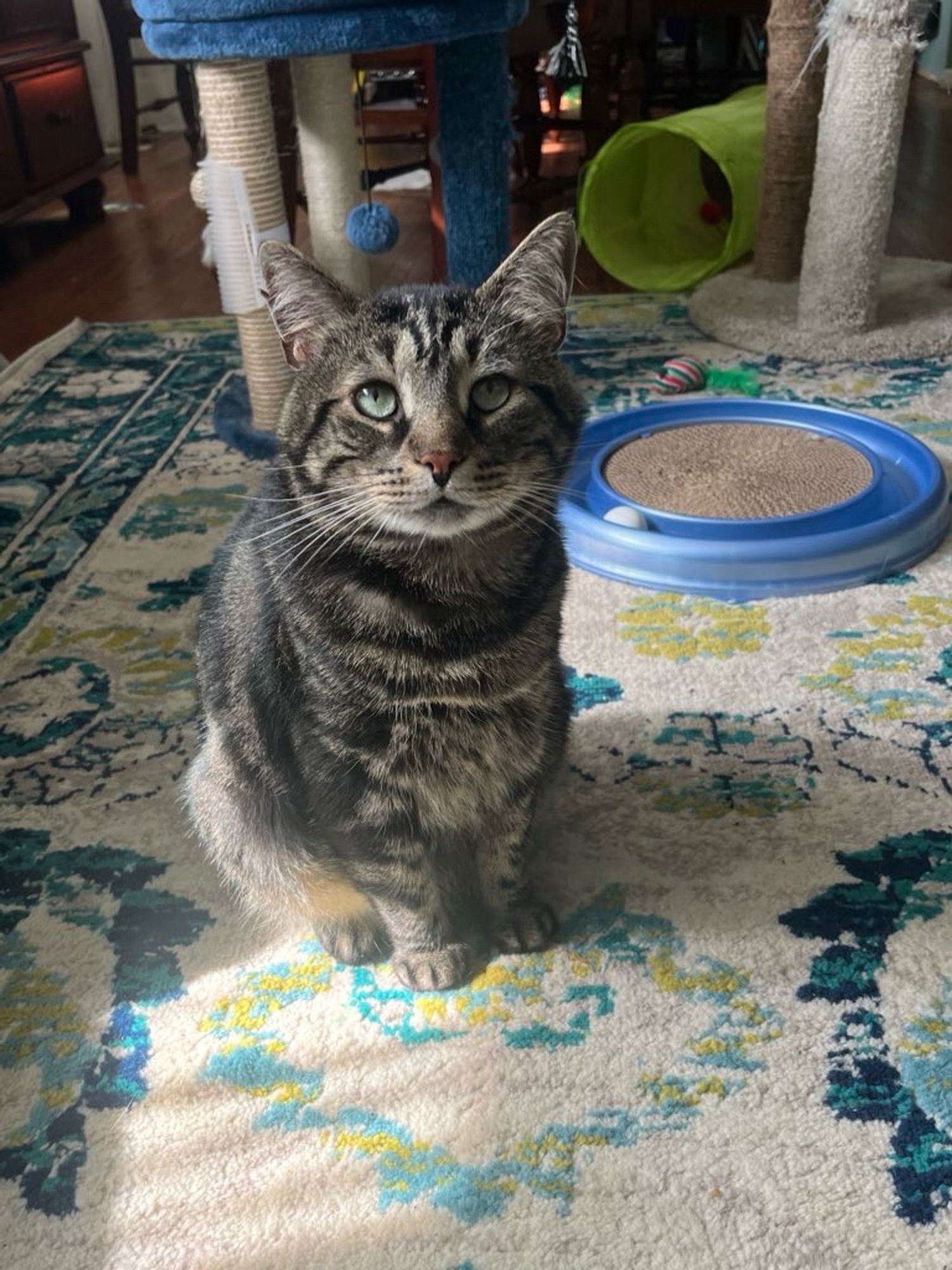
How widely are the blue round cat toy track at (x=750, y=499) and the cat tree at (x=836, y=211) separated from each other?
49cm

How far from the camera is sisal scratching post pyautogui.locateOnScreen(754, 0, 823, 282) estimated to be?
238cm

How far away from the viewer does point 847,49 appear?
2.13 meters

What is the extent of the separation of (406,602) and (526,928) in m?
0.34

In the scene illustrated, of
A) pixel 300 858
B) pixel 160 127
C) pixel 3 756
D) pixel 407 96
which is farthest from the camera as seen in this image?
pixel 160 127

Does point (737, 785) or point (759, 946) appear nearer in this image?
point (759, 946)

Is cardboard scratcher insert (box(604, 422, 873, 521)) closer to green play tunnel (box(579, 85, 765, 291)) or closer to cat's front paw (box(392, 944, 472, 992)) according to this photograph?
cat's front paw (box(392, 944, 472, 992))

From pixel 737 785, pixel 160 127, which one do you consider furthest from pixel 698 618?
pixel 160 127

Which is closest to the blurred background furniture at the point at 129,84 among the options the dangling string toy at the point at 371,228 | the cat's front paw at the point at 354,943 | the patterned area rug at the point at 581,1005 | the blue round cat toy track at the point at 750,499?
the dangling string toy at the point at 371,228

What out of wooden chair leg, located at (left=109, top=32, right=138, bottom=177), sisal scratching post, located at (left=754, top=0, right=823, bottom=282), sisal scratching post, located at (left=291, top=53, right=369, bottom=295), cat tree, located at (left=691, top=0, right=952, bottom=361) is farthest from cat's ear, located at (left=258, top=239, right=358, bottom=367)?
wooden chair leg, located at (left=109, top=32, right=138, bottom=177)

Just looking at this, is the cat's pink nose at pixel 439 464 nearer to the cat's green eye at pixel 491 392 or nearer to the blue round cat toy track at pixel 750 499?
the cat's green eye at pixel 491 392

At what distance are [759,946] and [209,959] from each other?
52 cm

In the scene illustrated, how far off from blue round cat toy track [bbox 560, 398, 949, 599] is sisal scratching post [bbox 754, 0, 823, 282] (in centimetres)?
80

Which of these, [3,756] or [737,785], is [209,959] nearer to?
[3,756]

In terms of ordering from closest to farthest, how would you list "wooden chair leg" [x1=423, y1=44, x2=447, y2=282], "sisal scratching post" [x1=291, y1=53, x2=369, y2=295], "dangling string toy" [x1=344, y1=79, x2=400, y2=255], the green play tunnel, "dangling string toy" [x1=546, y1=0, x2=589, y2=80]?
"dangling string toy" [x1=344, y1=79, x2=400, y2=255] < "sisal scratching post" [x1=291, y1=53, x2=369, y2=295] < "wooden chair leg" [x1=423, y1=44, x2=447, y2=282] < the green play tunnel < "dangling string toy" [x1=546, y1=0, x2=589, y2=80]
